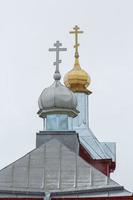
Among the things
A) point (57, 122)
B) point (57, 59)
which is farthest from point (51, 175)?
point (57, 59)

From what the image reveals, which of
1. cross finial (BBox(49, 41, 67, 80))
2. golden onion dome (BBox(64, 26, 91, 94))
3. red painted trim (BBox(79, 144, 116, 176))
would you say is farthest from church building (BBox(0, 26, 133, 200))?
golden onion dome (BBox(64, 26, 91, 94))

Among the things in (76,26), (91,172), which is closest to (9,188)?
(91,172)

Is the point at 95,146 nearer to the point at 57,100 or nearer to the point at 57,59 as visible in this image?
the point at 57,59

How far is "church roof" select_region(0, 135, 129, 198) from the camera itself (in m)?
16.4

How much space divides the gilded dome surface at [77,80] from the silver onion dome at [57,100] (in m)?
6.26

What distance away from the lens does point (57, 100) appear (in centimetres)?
1888

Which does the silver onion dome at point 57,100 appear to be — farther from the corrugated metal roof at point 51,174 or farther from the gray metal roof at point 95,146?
the gray metal roof at point 95,146

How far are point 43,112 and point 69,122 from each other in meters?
0.71

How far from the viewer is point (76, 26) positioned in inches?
966

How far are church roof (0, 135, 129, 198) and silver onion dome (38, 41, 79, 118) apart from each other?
1.81m

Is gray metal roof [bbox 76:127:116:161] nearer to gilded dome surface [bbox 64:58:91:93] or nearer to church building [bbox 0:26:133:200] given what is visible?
gilded dome surface [bbox 64:58:91:93]

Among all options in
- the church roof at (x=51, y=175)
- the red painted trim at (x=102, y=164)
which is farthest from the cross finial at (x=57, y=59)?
the red painted trim at (x=102, y=164)

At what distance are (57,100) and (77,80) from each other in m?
6.82

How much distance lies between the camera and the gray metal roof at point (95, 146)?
2342 cm
